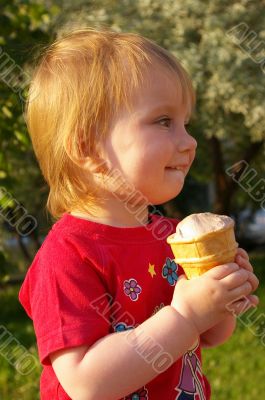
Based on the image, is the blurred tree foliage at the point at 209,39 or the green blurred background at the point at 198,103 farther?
the blurred tree foliage at the point at 209,39

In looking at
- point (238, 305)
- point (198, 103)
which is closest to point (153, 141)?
point (238, 305)

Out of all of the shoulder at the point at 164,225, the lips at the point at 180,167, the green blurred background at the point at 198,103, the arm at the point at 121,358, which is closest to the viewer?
the arm at the point at 121,358

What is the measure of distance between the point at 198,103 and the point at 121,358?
9.57 metres

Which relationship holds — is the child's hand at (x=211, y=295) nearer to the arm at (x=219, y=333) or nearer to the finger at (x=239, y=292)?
the finger at (x=239, y=292)

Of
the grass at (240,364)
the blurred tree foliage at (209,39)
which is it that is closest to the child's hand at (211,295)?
the grass at (240,364)

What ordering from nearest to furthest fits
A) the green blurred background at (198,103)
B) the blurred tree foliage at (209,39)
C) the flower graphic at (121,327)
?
the flower graphic at (121,327), the green blurred background at (198,103), the blurred tree foliage at (209,39)

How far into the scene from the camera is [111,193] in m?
1.74

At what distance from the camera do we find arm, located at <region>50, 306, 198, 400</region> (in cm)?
149

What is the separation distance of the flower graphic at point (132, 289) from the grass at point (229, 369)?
329cm

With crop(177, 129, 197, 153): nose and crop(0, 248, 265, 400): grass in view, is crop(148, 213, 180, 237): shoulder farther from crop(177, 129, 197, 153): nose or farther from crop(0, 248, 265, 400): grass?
crop(0, 248, 265, 400): grass

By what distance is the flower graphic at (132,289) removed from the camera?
5.31ft

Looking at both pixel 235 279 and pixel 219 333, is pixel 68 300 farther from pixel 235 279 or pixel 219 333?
pixel 219 333

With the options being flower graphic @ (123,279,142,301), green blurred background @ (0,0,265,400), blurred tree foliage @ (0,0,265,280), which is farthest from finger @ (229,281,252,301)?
blurred tree foliage @ (0,0,265,280)

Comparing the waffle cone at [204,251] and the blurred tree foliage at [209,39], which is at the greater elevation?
the waffle cone at [204,251]
